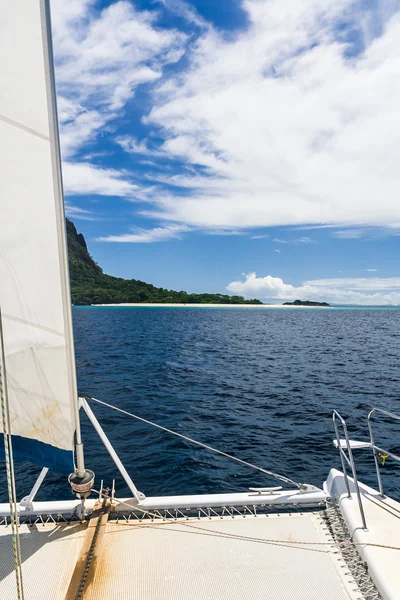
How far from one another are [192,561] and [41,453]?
8.19 ft

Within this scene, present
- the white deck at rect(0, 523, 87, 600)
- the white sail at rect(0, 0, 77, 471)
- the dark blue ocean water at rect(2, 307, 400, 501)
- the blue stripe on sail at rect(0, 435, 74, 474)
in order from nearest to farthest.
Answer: the white sail at rect(0, 0, 77, 471) < the white deck at rect(0, 523, 87, 600) < the blue stripe on sail at rect(0, 435, 74, 474) < the dark blue ocean water at rect(2, 307, 400, 501)

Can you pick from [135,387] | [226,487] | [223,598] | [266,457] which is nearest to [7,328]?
[223,598]

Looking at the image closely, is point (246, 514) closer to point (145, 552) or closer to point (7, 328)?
point (145, 552)

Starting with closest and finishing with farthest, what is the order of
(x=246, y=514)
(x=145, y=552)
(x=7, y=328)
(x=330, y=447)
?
1. (x=7, y=328)
2. (x=145, y=552)
3. (x=246, y=514)
4. (x=330, y=447)

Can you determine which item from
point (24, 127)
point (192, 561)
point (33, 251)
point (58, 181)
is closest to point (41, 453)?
point (192, 561)

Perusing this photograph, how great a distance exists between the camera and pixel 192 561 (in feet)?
15.9

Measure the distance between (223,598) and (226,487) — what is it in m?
7.79

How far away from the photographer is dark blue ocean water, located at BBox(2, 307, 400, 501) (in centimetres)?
1248

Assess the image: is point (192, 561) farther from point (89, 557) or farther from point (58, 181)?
point (58, 181)

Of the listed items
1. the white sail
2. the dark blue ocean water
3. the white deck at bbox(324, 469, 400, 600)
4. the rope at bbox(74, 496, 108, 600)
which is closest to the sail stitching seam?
the white sail

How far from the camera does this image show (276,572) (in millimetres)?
4625

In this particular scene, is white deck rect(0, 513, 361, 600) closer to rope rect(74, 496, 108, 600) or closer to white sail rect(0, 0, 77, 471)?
rope rect(74, 496, 108, 600)

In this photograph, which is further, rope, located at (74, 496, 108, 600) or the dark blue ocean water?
the dark blue ocean water

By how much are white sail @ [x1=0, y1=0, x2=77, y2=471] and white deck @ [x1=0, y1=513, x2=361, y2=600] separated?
127 cm
